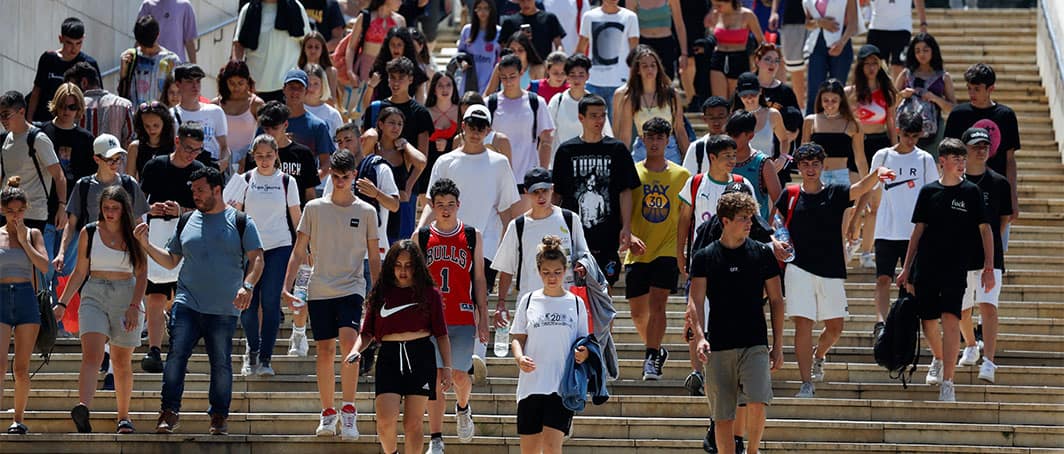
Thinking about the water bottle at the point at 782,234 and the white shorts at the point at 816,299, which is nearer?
the water bottle at the point at 782,234

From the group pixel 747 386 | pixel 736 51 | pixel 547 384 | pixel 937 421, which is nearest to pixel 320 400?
pixel 547 384

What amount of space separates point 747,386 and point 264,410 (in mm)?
3674

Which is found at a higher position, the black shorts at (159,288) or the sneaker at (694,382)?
the black shorts at (159,288)

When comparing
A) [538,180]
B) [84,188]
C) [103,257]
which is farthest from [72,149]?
[538,180]

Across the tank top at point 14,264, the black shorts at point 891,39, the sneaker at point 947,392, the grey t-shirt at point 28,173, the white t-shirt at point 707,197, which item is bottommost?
the sneaker at point 947,392

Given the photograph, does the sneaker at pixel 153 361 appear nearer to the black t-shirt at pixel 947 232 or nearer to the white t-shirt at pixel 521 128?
the white t-shirt at pixel 521 128

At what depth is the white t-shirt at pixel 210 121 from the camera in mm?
15547

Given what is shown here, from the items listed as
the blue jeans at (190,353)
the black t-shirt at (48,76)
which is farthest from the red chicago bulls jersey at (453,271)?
the black t-shirt at (48,76)

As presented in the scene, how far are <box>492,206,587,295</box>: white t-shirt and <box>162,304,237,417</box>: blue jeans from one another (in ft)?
6.15

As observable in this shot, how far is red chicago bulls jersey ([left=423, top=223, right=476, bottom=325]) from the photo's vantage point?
12609 millimetres

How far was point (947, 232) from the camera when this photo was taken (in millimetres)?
13727

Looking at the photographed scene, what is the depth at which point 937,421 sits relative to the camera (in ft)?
43.8

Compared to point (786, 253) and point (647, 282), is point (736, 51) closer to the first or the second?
point (647, 282)

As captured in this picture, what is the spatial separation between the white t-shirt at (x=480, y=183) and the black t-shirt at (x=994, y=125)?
4.13 meters
